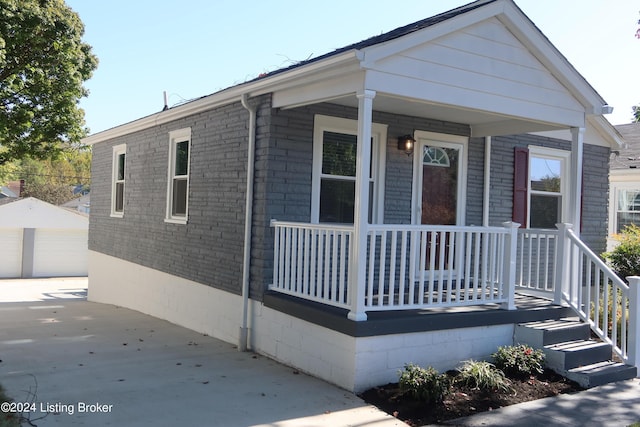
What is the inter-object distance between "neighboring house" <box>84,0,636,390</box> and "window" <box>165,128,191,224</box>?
39 millimetres

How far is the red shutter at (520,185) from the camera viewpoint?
373 inches

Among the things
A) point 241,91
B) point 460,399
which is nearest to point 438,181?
point 241,91

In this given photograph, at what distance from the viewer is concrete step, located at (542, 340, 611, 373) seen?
20.0ft

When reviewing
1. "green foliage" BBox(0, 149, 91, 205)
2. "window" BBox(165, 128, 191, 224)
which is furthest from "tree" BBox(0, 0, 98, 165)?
"green foliage" BBox(0, 149, 91, 205)

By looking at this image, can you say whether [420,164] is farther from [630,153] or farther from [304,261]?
[630,153]

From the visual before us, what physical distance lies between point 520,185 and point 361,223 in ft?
16.6

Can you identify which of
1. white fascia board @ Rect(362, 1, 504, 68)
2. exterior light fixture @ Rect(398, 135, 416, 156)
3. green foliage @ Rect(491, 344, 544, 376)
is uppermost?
white fascia board @ Rect(362, 1, 504, 68)

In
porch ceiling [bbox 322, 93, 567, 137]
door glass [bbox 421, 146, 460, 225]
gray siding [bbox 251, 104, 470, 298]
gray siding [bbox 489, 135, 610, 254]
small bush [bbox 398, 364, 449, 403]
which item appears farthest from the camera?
gray siding [bbox 489, 135, 610, 254]

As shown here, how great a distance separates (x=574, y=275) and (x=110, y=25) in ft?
36.5

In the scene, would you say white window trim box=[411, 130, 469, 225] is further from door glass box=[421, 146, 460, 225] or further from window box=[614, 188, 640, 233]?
window box=[614, 188, 640, 233]

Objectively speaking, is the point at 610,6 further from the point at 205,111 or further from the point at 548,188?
the point at 205,111

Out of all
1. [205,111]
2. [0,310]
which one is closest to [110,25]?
[205,111]

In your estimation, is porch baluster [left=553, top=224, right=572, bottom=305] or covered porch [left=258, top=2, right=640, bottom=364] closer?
covered porch [left=258, top=2, right=640, bottom=364]

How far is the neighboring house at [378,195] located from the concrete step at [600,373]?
25cm
